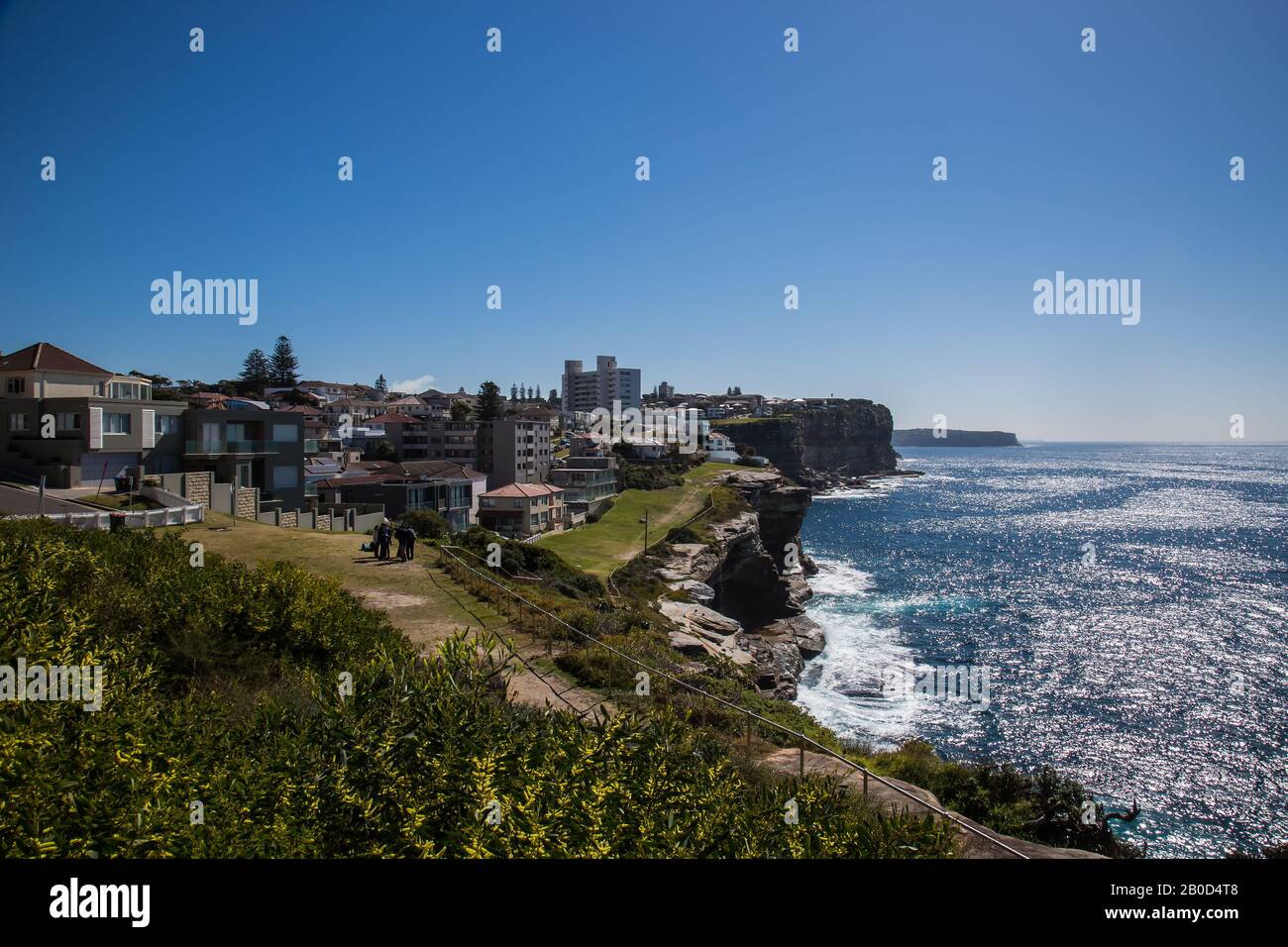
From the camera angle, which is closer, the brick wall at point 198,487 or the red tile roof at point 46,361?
the brick wall at point 198,487

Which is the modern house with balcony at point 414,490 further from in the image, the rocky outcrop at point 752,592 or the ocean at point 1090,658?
the ocean at point 1090,658

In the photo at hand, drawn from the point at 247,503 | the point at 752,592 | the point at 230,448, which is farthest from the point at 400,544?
the point at 752,592

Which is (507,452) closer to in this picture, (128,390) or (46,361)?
(128,390)

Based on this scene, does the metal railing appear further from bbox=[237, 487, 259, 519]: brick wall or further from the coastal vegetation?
bbox=[237, 487, 259, 519]: brick wall

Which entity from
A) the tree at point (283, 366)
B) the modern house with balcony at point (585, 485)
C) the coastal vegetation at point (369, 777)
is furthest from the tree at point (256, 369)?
the coastal vegetation at point (369, 777)

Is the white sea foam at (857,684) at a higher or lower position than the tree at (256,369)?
lower

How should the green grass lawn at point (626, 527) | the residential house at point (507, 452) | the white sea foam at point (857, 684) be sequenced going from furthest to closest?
the residential house at point (507, 452), the green grass lawn at point (626, 527), the white sea foam at point (857, 684)

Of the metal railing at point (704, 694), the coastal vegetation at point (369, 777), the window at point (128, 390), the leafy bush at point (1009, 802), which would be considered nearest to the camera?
the coastal vegetation at point (369, 777)
